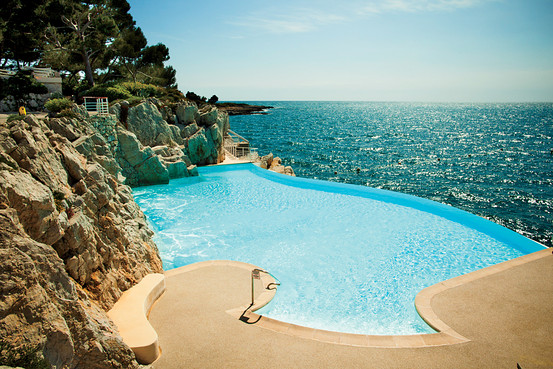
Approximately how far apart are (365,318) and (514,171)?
40.2 meters

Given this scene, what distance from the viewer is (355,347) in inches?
292

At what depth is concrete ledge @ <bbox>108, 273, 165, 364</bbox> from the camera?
6602mm

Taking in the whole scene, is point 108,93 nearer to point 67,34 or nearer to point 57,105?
point 57,105

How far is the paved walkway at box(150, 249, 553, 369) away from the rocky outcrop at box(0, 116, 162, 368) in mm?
1363

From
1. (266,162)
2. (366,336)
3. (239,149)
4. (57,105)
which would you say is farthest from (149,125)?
(366,336)

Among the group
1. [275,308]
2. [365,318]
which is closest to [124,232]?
[275,308]

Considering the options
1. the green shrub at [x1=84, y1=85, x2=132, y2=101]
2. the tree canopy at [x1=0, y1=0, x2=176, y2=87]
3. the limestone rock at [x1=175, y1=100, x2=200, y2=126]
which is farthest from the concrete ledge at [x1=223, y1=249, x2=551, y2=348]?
the tree canopy at [x1=0, y1=0, x2=176, y2=87]

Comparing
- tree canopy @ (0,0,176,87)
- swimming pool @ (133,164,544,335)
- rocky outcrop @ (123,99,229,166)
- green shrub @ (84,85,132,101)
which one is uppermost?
tree canopy @ (0,0,176,87)

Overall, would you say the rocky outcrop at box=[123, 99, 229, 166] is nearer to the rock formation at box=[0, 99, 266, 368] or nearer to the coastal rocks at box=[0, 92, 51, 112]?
the coastal rocks at box=[0, 92, 51, 112]

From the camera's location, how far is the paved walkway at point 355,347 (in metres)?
6.89

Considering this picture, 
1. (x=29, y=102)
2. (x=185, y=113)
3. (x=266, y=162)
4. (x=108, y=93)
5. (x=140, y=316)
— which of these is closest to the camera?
(x=140, y=316)

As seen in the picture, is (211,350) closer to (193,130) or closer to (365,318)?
(365,318)

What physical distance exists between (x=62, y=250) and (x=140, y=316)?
228 centimetres

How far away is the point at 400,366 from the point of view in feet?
22.3
